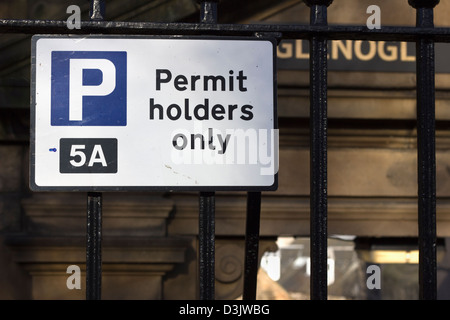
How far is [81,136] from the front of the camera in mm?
2383

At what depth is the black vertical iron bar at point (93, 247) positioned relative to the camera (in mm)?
2418

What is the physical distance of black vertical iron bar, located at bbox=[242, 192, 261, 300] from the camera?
8.45 feet

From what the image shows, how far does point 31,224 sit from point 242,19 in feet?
6.89

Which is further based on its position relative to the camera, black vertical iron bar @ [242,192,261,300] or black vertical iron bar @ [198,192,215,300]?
black vertical iron bar @ [242,192,261,300]

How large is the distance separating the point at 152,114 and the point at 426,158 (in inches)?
42.5

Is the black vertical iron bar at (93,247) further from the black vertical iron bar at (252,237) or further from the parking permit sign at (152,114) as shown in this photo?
the black vertical iron bar at (252,237)

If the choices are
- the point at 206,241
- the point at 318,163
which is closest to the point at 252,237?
the point at 206,241

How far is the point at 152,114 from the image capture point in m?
2.41

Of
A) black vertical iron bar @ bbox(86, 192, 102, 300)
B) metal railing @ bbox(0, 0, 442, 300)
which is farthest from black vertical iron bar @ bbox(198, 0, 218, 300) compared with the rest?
black vertical iron bar @ bbox(86, 192, 102, 300)

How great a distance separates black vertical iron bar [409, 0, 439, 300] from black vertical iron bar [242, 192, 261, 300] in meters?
0.64

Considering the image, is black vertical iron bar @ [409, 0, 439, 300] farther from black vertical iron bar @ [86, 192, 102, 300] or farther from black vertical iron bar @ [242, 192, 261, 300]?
black vertical iron bar @ [86, 192, 102, 300]

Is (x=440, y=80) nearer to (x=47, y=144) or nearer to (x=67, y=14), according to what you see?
(x=67, y=14)

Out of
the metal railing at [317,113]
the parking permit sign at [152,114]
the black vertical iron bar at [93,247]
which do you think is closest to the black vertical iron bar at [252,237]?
the metal railing at [317,113]
